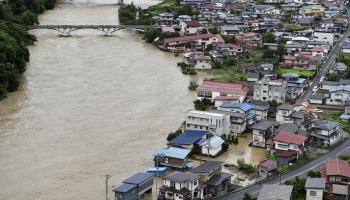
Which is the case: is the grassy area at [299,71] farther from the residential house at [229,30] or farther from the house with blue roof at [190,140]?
the house with blue roof at [190,140]

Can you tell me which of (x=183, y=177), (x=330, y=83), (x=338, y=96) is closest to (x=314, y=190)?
(x=183, y=177)

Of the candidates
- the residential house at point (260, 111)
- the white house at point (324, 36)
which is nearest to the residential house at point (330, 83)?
the residential house at point (260, 111)

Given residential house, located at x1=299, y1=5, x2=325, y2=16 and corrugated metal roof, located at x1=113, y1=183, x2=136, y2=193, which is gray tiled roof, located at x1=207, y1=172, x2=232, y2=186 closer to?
corrugated metal roof, located at x1=113, y1=183, x2=136, y2=193

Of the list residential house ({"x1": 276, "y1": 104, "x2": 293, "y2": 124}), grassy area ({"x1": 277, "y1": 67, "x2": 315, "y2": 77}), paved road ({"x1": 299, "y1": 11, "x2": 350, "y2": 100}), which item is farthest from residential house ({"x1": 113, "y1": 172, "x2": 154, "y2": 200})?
grassy area ({"x1": 277, "y1": 67, "x2": 315, "y2": 77})

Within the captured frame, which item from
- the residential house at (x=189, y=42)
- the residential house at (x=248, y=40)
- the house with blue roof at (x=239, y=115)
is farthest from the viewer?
the residential house at (x=189, y=42)

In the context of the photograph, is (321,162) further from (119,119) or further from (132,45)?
(132,45)

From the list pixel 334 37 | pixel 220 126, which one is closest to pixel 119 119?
pixel 220 126
